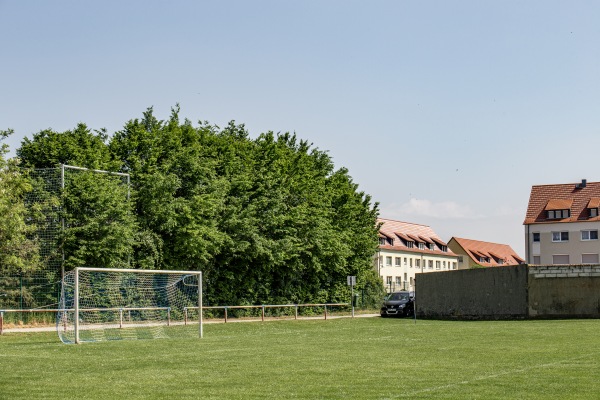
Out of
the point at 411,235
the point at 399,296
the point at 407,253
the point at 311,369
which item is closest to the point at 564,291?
the point at 399,296

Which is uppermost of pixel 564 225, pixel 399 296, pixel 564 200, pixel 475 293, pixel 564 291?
pixel 564 200

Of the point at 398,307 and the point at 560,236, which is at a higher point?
the point at 560,236

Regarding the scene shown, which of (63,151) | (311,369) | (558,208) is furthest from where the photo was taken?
(558,208)

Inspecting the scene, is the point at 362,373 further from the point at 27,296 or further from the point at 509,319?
the point at 509,319

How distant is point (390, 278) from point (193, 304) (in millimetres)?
69922

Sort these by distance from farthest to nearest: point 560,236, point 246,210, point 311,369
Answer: point 560,236, point 246,210, point 311,369

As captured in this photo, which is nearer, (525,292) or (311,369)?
(311,369)

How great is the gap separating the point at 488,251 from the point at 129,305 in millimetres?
110538

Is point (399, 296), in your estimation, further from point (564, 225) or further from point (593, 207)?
point (593, 207)

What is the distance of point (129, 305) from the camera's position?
110ft

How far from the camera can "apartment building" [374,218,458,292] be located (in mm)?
105500

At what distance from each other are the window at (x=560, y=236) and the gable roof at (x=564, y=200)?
1398mm

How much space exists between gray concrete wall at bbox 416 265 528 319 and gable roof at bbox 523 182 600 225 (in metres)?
41.4

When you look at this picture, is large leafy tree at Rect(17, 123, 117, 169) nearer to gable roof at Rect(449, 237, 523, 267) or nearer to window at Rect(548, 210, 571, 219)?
window at Rect(548, 210, 571, 219)
